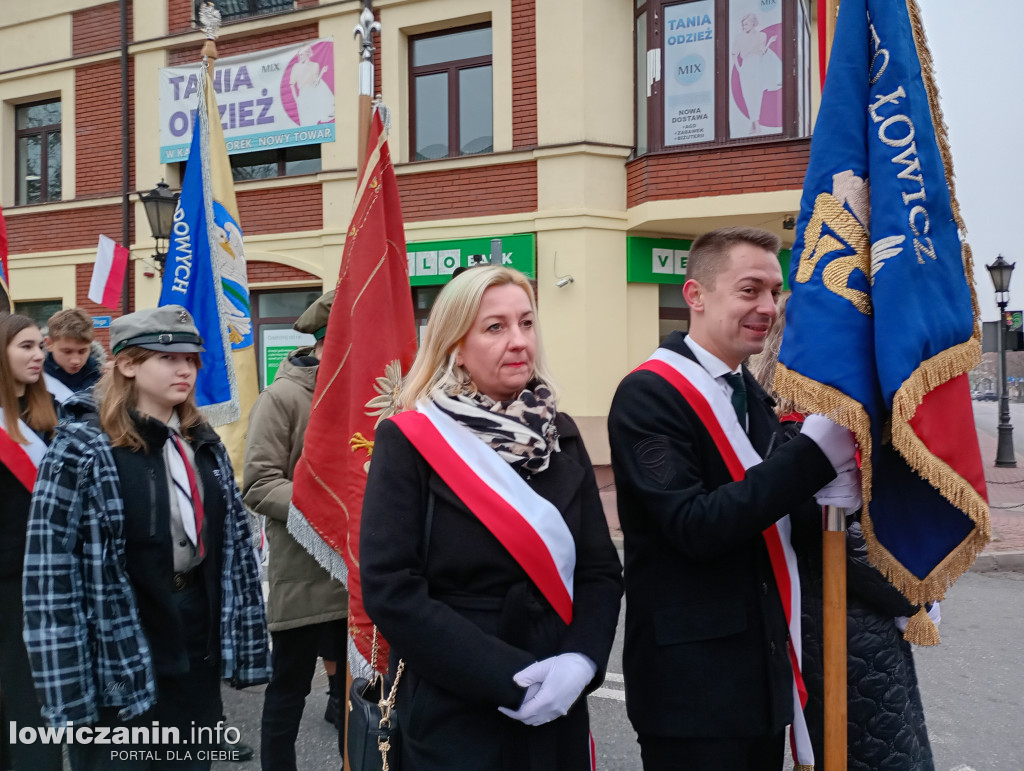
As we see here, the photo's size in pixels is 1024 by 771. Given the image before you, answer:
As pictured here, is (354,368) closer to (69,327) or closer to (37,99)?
(69,327)

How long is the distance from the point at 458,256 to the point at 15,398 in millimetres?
8635

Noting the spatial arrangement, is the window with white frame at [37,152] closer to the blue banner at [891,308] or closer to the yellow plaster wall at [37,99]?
the yellow plaster wall at [37,99]

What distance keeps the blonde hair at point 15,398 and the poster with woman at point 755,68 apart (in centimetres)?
948

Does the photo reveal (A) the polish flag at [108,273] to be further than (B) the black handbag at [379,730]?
Yes

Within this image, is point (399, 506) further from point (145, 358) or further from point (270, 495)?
point (270, 495)

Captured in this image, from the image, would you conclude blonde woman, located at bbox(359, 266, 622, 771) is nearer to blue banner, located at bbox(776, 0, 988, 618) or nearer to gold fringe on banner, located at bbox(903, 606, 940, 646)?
blue banner, located at bbox(776, 0, 988, 618)

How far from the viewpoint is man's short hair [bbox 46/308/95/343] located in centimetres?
444

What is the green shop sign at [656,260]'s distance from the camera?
11.3 metres

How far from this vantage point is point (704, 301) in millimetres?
2182

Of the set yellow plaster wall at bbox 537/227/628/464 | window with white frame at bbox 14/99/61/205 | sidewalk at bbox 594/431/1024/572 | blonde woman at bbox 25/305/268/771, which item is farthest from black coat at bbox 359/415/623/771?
window with white frame at bbox 14/99/61/205

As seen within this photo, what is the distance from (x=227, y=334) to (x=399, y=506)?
3.19m

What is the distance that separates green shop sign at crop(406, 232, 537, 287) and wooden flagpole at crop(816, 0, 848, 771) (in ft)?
30.4

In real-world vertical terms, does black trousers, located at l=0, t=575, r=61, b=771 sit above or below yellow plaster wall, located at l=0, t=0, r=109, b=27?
below

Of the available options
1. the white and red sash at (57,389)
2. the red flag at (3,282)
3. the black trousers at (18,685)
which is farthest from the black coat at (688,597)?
the red flag at (3,282)
